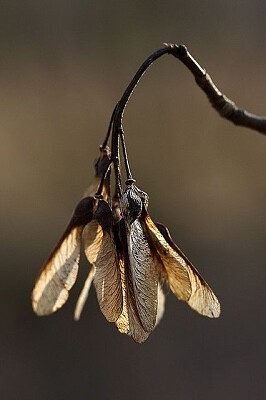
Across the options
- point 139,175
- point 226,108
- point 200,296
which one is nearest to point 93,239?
point 200,296

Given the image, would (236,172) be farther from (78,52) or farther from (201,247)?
(78,52)

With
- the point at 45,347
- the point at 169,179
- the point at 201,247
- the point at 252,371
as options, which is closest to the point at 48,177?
the point at 169,179

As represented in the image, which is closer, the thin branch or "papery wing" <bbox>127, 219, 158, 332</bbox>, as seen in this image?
"papery wing" <bbox>127, 219, 158, 332</bbox>

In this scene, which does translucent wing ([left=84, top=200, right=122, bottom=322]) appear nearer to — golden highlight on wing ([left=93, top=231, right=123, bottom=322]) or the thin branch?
golden highlight on wing ([left=93, top=231, right=123, bottom=322])

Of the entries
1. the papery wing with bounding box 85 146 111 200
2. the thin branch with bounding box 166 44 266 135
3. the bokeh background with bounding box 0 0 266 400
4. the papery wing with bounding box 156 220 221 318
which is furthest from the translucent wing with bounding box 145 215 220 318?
the bokeh background with bounding box 0 0 266 400

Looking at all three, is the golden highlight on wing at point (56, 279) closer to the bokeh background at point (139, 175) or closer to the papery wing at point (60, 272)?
the papery wing at point (60, 272)
